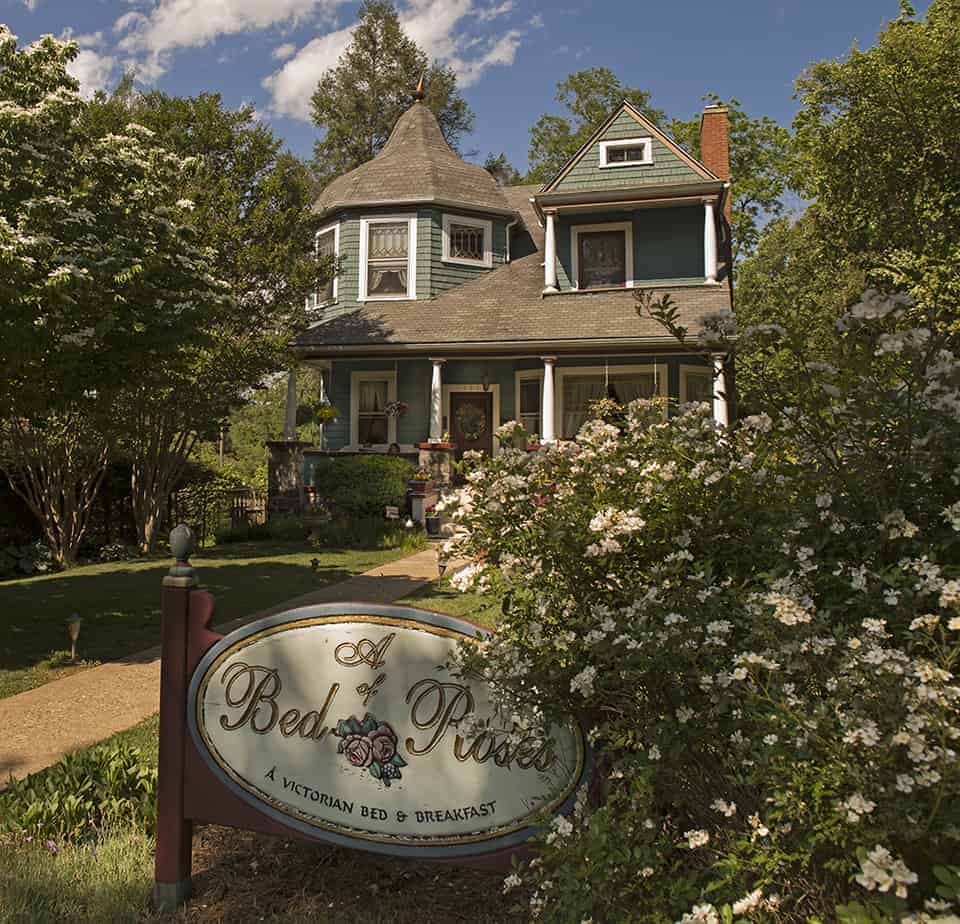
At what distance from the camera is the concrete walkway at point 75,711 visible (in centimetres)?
487

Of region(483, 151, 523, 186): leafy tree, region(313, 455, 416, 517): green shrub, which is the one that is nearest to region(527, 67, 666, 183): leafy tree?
region(483, 151, 523, 186): leafy tree

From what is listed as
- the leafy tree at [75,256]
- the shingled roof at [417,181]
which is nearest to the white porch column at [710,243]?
the shingled roof at [417,181]

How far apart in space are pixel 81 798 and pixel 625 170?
17.4 meters

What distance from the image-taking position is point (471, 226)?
20.4m

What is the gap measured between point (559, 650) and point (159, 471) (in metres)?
14.3

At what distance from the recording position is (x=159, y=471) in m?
15.2

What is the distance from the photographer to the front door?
62.5 feet

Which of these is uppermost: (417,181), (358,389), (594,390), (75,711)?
(417,181)

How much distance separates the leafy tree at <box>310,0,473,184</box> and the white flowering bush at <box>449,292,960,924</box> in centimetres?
3424

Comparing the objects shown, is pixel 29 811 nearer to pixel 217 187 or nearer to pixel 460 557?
pixel 460 557

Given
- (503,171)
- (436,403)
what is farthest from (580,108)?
(436,403)

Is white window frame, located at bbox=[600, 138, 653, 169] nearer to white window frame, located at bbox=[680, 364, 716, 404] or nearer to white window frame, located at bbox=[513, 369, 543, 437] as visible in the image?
white window frame, located at bbox=[680, 364, 716, 404]

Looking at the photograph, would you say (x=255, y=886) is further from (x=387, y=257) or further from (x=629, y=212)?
(x=387, y=257)

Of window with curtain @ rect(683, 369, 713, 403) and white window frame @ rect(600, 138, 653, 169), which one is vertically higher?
white window frame @ rect(600, 138, 653, 169)
